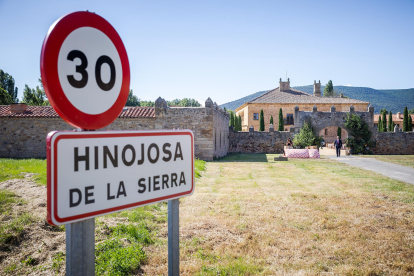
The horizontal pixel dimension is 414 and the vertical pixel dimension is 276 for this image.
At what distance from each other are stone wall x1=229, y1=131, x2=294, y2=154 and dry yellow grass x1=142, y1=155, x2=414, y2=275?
19393 mm

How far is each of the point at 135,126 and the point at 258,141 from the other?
554 inches

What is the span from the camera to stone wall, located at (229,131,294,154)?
28.0m

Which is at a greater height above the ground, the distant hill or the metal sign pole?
the distant hill

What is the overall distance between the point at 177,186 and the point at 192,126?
1681 centimetres

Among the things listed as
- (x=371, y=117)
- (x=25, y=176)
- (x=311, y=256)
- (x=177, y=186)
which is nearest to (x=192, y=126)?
(x=25, y=176)

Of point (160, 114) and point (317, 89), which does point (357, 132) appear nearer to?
point (160, 114)

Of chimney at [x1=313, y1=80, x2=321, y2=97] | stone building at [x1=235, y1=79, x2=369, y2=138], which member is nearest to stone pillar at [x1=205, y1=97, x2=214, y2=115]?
stone building at [x1=235, y1=79, x2=369, y2=138]

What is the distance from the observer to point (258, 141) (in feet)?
93.2

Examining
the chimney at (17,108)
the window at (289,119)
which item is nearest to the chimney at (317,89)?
the window at (289,119)

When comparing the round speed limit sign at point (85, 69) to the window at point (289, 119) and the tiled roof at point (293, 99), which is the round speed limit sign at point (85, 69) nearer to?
the window at point (289, 119)

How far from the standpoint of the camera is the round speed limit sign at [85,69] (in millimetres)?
1314

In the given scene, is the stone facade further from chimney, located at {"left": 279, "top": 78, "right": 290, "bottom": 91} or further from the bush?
chimney, located at {"left": 279, "top": 78, "right": 290, "bottom": 91}

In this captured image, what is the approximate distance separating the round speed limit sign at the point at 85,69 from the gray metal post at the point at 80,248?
1.71 ft

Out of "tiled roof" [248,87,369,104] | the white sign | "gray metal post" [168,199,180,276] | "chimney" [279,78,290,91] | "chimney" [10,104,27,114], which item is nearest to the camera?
the white sign
